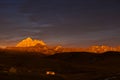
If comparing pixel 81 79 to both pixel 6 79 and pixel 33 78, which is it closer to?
pixel 33 78

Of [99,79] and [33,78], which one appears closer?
[33,78]

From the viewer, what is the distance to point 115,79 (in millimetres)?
108625

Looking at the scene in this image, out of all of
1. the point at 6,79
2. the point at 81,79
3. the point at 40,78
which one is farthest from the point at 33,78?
the point at 81,79

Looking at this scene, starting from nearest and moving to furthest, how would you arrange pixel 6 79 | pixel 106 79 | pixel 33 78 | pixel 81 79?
pixel 6 79 < pixel 33 78 < pixel 106 79 < pixel 81 79

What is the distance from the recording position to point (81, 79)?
378ft

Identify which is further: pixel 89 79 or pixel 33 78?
pixel 89 79

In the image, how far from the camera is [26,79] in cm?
9381

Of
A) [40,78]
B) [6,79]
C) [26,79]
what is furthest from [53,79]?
[6,79]

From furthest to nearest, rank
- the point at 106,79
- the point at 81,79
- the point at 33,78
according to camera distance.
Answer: the point at 81,79
the point at 106,79
the point at 33,78

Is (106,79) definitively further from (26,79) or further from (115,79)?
(26,79)

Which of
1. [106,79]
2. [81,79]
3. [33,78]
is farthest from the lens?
[81,79]

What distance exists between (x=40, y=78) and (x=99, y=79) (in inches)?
830

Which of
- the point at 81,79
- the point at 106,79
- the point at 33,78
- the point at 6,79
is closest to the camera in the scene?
the point at 6,79

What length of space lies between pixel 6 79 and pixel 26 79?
710cm
